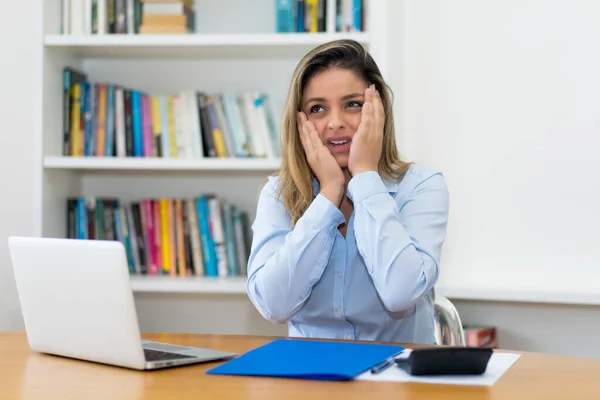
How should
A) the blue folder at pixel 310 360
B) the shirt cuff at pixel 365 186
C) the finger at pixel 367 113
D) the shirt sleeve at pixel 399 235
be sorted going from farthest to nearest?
1. the finger at pixel 367 113
2. the shirt cuff at pixel 365 186
3. the shirt sleeve at pixel 399 235
4. the blue folder at pixel 310 360

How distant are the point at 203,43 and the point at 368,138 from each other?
3.54ft

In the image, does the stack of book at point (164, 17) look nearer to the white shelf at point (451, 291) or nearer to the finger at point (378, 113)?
the white shelf at point (451, 291)

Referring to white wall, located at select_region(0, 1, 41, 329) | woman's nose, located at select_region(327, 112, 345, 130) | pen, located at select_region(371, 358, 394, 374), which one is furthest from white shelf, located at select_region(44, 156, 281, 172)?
pen, located at select_region(371, 358, 394, 374)

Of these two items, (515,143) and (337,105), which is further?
(515,143)

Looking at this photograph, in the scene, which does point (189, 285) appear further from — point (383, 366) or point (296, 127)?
point (383, 366)

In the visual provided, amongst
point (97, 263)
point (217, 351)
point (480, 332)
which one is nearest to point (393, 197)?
point (217, 351)

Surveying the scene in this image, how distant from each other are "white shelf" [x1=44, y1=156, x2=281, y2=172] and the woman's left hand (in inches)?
34.8

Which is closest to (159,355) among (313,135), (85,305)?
(85,305)

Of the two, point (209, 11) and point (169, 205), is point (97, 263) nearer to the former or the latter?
point (169, 205)

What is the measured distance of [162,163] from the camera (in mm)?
2857

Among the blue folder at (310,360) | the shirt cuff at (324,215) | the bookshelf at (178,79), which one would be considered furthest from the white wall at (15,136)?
the blue folder at (310,360)

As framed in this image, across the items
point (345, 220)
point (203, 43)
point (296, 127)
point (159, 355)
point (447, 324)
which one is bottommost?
point (447, 324)

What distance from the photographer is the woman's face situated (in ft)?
6.52

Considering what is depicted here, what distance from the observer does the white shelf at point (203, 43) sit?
2.80m
